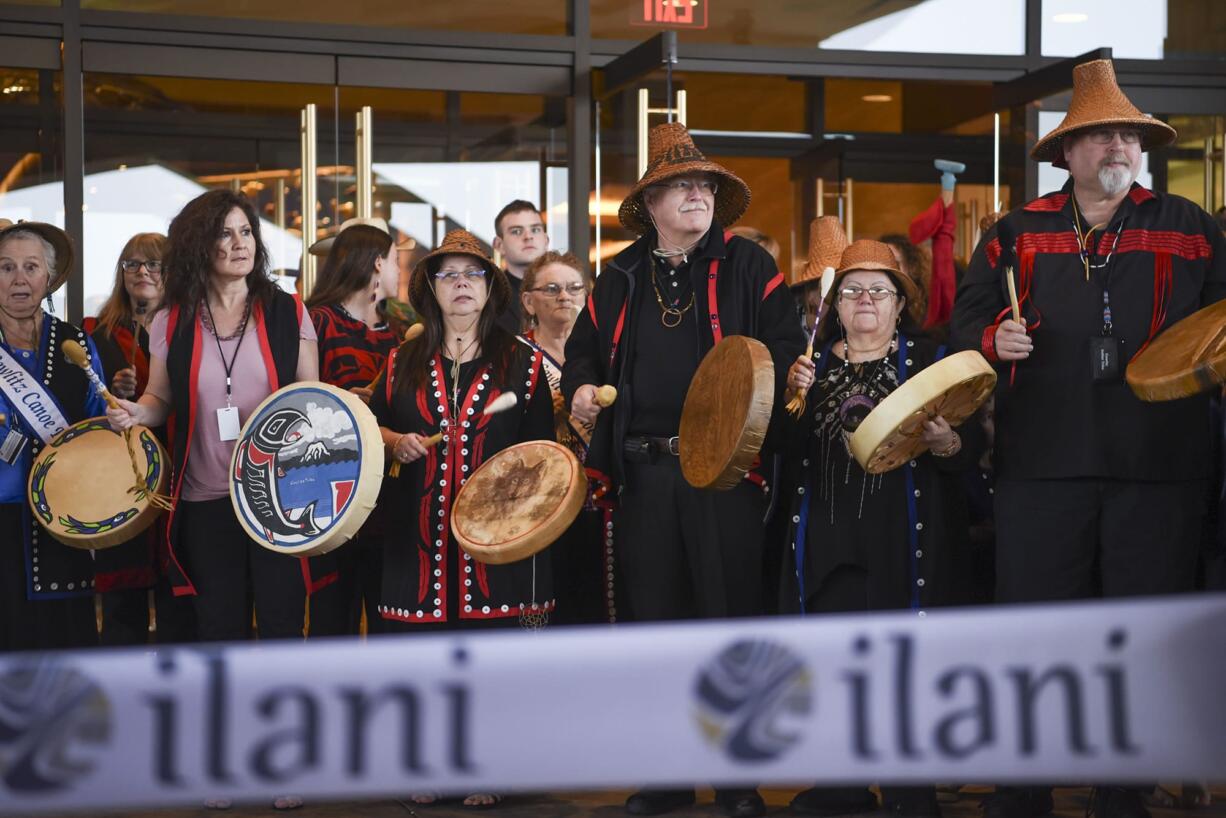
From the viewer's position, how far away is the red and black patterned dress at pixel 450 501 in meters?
4.23

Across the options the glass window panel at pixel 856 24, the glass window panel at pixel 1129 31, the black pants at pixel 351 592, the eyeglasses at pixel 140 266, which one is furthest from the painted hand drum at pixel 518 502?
the glass window panel at pixel 1129 31

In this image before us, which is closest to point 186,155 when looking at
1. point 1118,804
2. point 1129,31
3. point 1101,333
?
point 1129,31

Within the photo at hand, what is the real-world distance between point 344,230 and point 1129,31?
455 cm

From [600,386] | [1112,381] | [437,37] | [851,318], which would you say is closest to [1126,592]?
[1112,381]

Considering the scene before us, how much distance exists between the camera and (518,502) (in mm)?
4066

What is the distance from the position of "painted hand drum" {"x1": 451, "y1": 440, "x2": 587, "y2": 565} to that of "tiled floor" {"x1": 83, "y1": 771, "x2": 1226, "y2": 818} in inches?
30.1

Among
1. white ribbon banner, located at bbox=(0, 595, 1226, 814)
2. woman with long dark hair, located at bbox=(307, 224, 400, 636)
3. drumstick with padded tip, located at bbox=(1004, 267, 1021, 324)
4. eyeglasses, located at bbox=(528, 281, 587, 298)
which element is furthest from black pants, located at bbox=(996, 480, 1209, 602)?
woman with long dark hair, located at bbox=(307, 224, 400, 636)

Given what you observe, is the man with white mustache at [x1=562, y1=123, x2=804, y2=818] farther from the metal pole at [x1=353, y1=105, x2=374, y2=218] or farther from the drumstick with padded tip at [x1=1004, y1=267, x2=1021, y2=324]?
the metal pole at [x1=353, y1=105, x2=374, y2=218]

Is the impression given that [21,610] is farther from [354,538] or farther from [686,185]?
[686,185]

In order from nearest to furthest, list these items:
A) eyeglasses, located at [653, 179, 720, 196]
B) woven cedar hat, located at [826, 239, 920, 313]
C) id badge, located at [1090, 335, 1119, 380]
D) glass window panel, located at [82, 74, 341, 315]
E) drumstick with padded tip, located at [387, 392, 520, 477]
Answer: id badge, located at [1090, 335, 1119, 380] → drumstick with padded tip, located at [387, 392, 520, 477] → woven cedar hat, located at [826, 239, 920, 313] → eyeglasses, located at [653, 179, 720, 196] → glass window panel, located at [82, 74, 341, 315]

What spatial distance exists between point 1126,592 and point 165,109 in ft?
17.3

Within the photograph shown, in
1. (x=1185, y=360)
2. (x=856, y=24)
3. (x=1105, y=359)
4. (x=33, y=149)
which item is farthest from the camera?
(x=856, y=24)

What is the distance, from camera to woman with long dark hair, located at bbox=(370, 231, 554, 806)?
4230mm

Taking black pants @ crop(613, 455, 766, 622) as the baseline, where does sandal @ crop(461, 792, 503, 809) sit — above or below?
below
